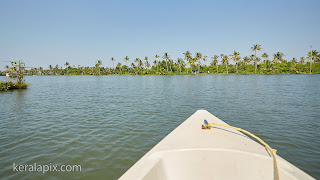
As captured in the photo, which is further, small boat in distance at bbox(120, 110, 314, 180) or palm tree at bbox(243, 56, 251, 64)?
palm tree at bbox(243, 56, 251, 64)

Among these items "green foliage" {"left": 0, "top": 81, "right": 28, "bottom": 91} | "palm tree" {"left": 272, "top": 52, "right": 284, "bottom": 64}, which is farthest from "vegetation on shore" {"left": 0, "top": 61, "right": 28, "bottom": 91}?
"palm tree" {"left": 272, "top": 52, "right": 284, "bottom": 64}

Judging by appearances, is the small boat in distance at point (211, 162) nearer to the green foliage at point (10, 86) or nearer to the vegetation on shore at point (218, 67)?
the green foliage at point (10, 86)

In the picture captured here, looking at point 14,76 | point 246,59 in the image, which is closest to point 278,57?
point 246,59

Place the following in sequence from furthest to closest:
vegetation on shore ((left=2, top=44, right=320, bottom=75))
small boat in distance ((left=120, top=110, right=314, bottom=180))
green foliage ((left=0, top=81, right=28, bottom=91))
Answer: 1. vegetation on shore ((left=2, top=44, right=320, bottom=75))
2. green foliage ((left=0, top=81, right=28, bottom=91))
3. small boat in distance ((left=120, top=110, right=314, bottom=180))

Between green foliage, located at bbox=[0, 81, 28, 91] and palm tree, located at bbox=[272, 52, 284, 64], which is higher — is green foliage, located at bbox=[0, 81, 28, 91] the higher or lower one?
the lower one

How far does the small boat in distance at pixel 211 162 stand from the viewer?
7.64 feet

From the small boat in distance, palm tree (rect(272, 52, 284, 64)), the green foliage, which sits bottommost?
the small boat in distance

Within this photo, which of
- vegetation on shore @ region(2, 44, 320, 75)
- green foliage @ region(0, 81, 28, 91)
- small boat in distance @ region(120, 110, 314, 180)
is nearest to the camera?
small boat in distance @ region(120, 110, 314, 180)

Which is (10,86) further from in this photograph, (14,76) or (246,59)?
(246,59)

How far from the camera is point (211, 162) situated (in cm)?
278

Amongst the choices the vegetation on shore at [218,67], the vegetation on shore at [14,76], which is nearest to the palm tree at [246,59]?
the vegetation on shore at [218,67]

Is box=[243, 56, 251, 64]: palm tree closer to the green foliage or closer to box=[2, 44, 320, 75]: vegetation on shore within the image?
box=[2, 44, 320, 75]: vegetation on shore

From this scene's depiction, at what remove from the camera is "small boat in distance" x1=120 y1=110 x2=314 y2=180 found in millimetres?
2330

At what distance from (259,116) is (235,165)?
829 centimetres
